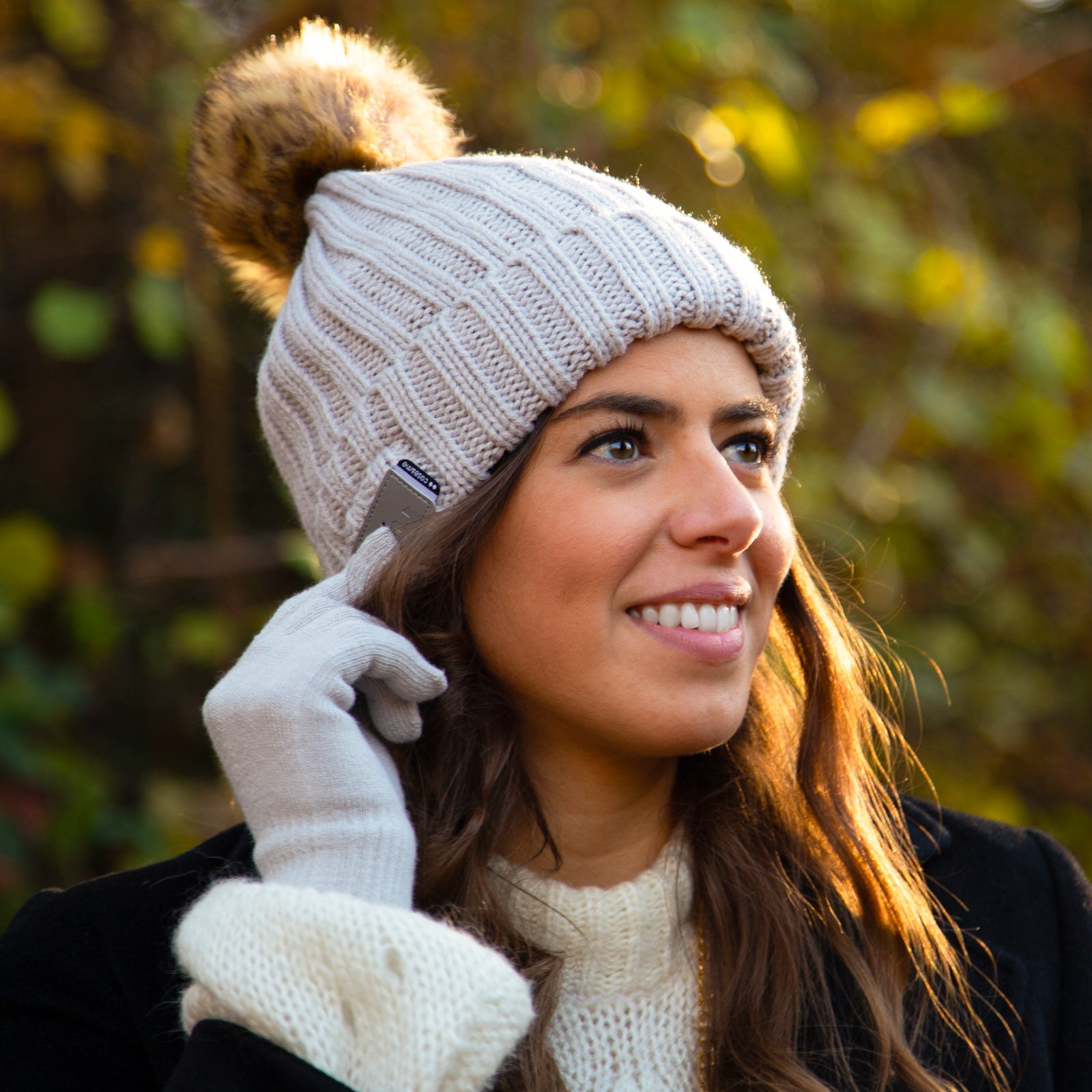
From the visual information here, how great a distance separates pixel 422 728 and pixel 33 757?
163cm

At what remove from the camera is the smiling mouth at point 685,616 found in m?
1.70

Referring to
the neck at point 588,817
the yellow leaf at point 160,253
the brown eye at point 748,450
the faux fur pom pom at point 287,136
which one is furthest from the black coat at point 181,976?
the yellow leaf at point 160,253

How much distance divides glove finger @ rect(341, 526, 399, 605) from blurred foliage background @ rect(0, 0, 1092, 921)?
0.88 metres

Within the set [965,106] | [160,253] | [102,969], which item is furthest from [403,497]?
[965,106]

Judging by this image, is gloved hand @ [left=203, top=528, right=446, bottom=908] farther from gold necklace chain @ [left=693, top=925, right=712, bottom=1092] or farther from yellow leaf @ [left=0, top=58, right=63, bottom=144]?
yellow leaf @ [left=0, top=58, right=63, bottom=144]

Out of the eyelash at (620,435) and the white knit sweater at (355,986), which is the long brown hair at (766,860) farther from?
the white knit sweater at (355,986)

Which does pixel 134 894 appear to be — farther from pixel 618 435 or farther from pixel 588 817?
pixel 618 435

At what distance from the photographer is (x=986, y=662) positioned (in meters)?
4.16

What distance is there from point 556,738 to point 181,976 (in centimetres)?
64

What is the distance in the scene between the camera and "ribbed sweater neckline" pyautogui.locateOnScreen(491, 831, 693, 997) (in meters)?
1.76

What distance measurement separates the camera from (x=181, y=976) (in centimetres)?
177

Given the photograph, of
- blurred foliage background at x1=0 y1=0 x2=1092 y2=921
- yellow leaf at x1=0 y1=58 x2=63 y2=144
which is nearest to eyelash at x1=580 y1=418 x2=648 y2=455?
blurred foliage background at x1=0 y1=0 x2=1092 y2=921

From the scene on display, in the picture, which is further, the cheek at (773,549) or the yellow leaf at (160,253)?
the yellow leaf at (160,253)

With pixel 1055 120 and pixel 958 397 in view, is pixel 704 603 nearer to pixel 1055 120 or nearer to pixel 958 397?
pixel 958 397
